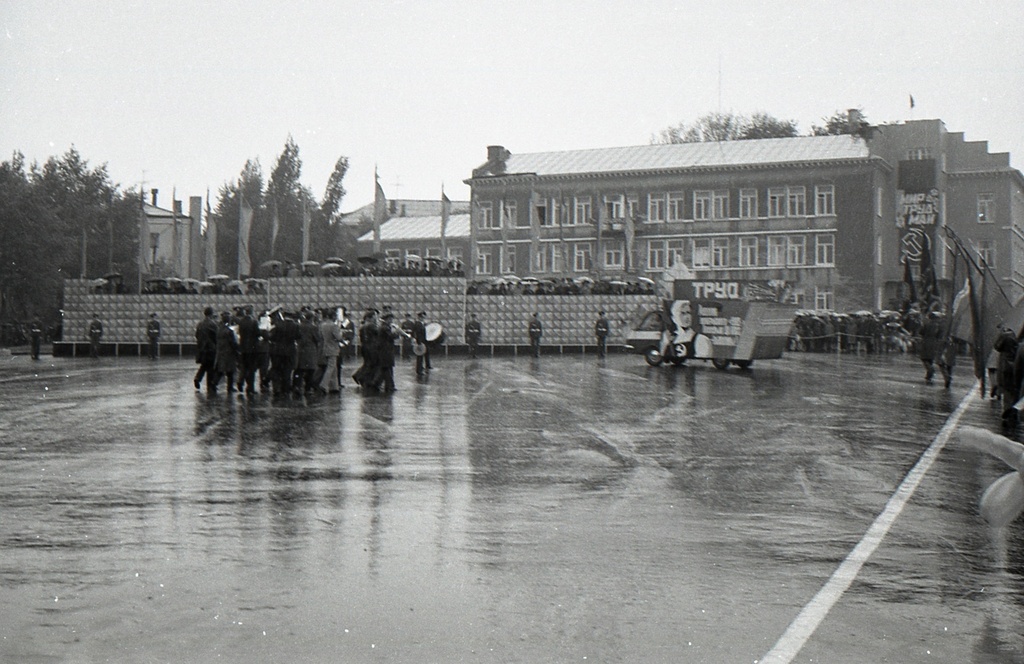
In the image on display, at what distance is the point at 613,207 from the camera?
74.6 metres

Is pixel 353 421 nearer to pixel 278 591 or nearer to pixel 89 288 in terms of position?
pixel 278 591

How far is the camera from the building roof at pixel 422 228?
8882cm

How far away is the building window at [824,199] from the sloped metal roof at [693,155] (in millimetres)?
1795

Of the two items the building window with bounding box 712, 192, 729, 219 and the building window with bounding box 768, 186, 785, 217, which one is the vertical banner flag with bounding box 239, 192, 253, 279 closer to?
the building window with bounding box 712, 192, 729, 219

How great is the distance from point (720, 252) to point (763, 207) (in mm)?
3849

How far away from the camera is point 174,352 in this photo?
51.8 m

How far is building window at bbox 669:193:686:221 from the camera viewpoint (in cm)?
7275

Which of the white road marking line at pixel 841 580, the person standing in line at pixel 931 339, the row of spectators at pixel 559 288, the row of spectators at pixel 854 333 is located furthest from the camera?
the row of spectators at pixel 854 333

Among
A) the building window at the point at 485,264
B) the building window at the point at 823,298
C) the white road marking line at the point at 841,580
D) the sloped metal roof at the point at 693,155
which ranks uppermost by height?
the sloped metal roof at the point at 693,155

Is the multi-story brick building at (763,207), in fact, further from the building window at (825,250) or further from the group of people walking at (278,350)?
the group of people walking at (278,350)

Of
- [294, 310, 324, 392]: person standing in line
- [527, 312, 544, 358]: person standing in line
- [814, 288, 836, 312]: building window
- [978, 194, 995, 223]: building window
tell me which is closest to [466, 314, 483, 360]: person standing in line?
[527, 312, 544, 358]: person standing in line

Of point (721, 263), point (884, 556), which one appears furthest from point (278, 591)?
point (721, 263)

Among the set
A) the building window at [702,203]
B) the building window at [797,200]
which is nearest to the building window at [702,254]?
the building window at [702,203]

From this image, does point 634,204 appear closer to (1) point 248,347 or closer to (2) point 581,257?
(2) point 581,257
